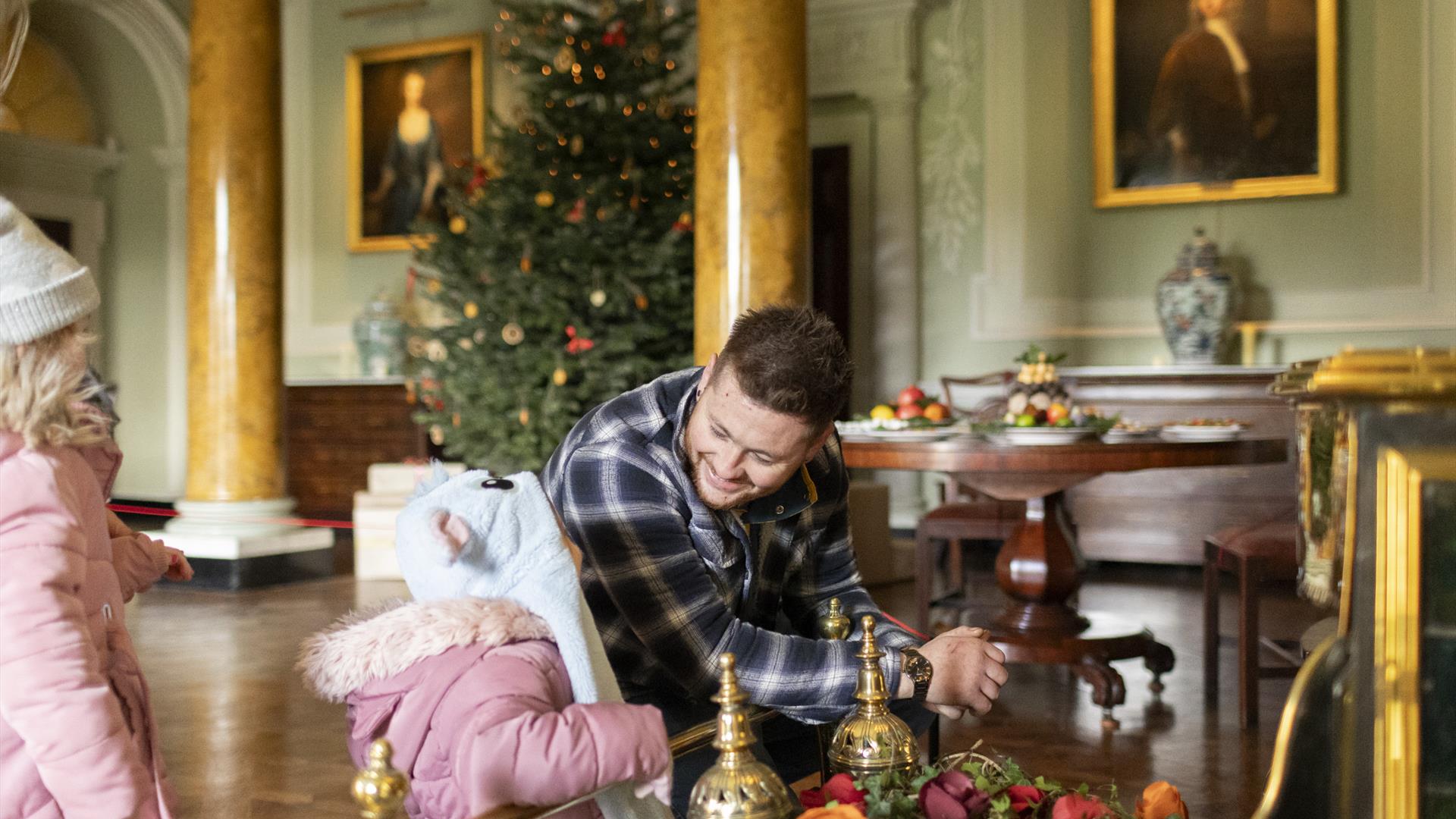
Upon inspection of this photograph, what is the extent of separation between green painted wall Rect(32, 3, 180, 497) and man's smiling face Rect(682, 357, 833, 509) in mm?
9923

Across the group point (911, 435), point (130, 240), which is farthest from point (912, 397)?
point (130, 240)

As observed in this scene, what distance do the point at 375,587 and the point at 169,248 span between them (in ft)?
19.2

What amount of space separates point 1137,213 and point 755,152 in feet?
11.8

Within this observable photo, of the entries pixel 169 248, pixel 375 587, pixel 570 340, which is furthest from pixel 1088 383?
pixel 169 248

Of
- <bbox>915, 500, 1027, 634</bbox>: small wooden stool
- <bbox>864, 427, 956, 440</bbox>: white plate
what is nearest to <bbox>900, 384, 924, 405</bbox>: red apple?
<bbox>864, 427, 956, 440</bbox>: white plate

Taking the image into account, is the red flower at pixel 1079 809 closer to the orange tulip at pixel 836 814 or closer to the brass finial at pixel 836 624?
the orange tulip at pixel 836 814

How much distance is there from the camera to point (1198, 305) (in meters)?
6.95

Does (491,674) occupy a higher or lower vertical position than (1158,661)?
higher

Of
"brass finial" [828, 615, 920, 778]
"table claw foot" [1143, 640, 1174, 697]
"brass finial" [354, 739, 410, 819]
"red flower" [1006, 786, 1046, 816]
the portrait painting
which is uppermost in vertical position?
the portrait painting

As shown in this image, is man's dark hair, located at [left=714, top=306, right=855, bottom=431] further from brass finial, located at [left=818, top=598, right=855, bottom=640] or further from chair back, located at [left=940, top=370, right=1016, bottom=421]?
chair back, located at [left=940, top=370, right=1016, bottom=421]

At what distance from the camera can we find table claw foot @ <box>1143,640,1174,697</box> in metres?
4.00

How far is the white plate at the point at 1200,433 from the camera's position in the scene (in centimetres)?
384

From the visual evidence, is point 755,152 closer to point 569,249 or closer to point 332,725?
point 569,249

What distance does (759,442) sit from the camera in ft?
5.61
